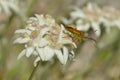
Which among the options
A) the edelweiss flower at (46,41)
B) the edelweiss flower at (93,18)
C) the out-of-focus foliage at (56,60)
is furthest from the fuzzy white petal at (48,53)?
the edelweiss flower at (93,18)

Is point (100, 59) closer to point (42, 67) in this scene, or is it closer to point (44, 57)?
point (42, 67)

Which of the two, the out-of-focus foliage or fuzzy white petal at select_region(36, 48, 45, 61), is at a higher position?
fuzzy white petal at select_region(36, 48, 45, 61)

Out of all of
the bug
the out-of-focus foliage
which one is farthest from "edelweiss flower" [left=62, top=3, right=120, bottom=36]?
the bug

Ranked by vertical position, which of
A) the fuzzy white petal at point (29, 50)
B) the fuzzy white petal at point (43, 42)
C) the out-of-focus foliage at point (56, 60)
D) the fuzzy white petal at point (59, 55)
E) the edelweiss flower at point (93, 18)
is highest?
the fuzzy white petal at point (43, 42)

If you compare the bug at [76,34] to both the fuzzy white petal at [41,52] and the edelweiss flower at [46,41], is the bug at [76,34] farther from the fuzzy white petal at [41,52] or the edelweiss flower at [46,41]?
the fuzzy white petal at [41,52]

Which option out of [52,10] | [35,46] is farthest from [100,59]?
[35,46]

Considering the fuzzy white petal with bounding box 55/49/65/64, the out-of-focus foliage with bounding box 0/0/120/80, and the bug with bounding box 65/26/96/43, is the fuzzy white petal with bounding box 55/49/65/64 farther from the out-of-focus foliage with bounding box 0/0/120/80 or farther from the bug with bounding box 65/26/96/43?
the out-of-focus foliage with bounding box 0/0/120/80
